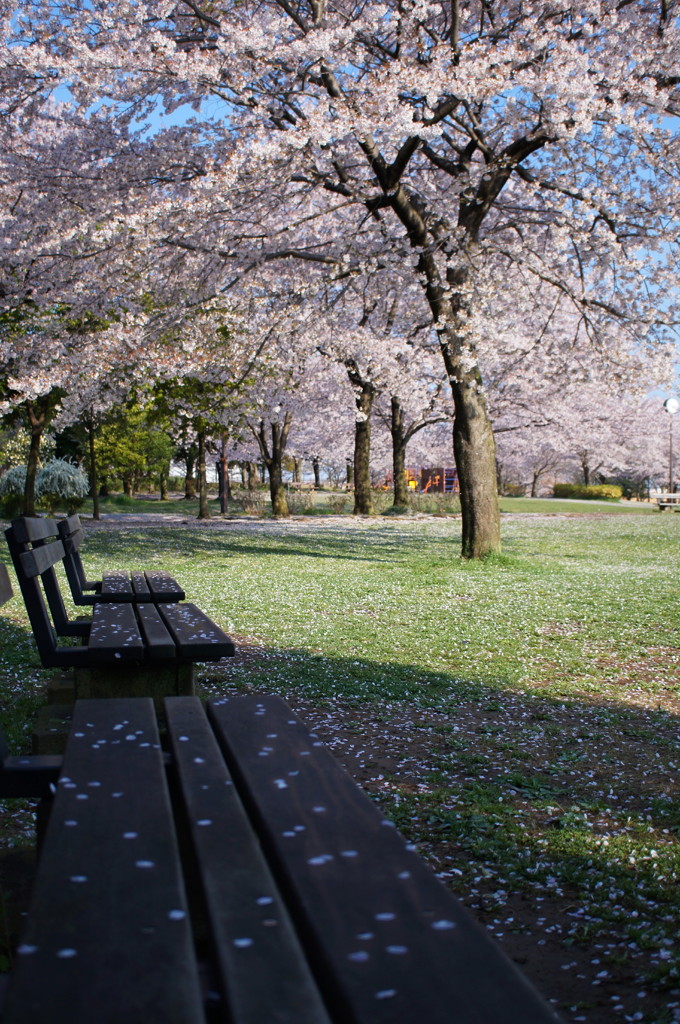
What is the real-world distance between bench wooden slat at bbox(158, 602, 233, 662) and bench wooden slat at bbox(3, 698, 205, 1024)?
145 cm

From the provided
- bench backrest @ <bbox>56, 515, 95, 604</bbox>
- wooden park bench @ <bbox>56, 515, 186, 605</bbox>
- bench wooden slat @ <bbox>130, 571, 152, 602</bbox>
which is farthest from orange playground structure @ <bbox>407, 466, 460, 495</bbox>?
bench backrest @ <bbox>56, 515, 95, 604</bbox>

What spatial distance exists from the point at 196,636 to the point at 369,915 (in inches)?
96.4

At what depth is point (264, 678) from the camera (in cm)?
628

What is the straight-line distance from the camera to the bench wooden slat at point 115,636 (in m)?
3.35

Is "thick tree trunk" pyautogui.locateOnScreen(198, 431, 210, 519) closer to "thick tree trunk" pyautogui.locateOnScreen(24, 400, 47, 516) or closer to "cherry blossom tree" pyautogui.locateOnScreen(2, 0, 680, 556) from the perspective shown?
"thick tree trunk" pyautogui.locateOnScreen(24, 400, 47, 516)

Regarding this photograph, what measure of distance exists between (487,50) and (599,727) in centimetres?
996

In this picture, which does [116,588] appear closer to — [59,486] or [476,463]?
[476,463]

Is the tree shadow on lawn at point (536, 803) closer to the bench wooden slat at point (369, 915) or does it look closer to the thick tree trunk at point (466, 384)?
the bench wooden slat at point (369, 915)

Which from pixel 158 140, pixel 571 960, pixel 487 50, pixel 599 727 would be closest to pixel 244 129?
pixel 158 140

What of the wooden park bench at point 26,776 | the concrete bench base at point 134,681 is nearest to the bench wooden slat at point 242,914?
the wooden park bench at point 26,776

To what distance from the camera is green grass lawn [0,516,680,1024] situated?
288 centimetres

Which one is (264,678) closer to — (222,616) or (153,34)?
(222,616)

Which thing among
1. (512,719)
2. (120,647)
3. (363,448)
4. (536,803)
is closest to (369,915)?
(120,647)

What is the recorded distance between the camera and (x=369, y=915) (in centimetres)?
127
